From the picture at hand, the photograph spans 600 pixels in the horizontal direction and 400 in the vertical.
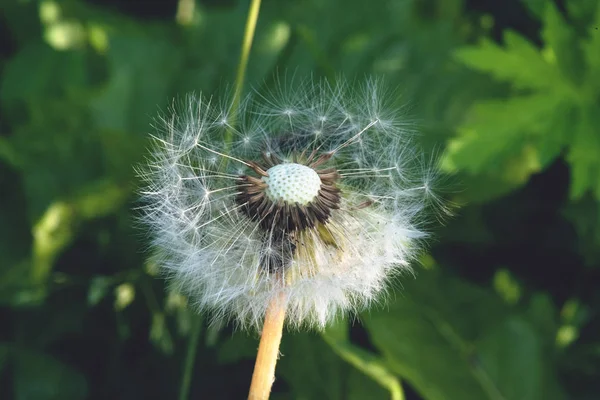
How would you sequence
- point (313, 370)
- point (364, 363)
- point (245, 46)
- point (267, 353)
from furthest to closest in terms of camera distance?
1. point (313, 370)
2. point (364, 363)
3. point (245, 46)
4. point (267, 353)

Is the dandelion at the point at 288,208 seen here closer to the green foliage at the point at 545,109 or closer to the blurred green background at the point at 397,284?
the blurred green background at the point at 397,284

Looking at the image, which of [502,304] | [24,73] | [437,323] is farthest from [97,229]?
[502,304]

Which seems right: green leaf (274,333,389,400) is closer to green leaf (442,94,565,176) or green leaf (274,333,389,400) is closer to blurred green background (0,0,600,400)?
blurred green background (0,0,600,400)

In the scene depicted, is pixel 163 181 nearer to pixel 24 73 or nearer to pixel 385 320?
pixel 385 320

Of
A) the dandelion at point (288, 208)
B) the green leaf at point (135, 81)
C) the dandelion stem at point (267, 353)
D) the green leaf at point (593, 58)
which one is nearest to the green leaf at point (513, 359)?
the green leaf at point (593, 58)

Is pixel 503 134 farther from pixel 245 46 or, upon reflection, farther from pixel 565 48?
pixel 245 46

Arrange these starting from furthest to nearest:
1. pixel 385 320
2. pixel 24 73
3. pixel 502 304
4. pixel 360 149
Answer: pixel 24 73
pixel 502 304
pixel 385 320
pixel 360 149

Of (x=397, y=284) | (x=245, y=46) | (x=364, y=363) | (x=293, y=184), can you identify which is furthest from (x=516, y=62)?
(x=293, y=184)
